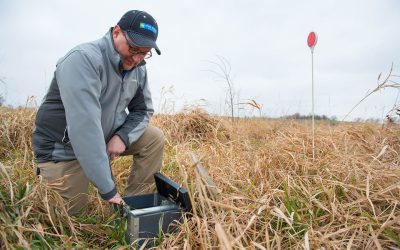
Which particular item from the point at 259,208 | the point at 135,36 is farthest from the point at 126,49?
the point at 259,208

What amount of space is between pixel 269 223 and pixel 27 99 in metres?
3.89

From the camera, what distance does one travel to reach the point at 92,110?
1.95 meters

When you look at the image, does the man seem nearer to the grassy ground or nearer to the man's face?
the man's face

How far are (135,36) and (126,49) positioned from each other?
4.6 inches

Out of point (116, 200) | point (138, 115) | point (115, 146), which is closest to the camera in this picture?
point (116, 200)

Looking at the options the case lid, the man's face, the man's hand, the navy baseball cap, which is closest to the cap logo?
the navy baseball cap

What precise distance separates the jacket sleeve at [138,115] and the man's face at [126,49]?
35 cm

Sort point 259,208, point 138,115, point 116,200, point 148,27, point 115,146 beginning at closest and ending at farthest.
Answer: point 259,208 → point 116,200 → point 148,27 → point 115,146 → point 138,115

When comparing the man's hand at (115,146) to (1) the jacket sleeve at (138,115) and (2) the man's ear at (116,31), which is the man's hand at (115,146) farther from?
(2) the man's ear at (116,31)

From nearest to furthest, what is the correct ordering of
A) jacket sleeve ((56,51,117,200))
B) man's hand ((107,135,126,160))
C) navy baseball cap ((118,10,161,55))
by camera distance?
jacket sleeve ((56,51,117,200)) → navy baseball cap ((118,10,161,55)) → man's hand ((107,135,126,160))

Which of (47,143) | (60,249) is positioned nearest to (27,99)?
(47,143)

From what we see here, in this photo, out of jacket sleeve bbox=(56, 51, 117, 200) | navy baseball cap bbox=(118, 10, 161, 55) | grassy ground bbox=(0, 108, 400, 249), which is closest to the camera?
grassy ground bbox=(0, 108, 400, 249)

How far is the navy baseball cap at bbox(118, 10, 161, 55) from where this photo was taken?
2.12 meters

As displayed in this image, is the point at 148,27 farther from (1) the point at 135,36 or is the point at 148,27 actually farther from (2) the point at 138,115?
(2) the point at 138,115
